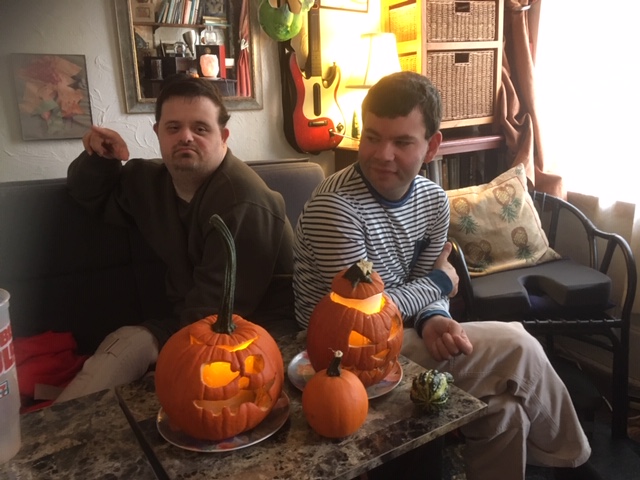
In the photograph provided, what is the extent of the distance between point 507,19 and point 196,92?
6.23ft

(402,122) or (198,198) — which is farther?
(198,198)

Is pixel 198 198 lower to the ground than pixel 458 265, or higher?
higher

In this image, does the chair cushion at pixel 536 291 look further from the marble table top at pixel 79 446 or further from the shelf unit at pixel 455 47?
the marble table top at pixel 79 446

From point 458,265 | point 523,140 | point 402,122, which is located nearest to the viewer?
point 402,122

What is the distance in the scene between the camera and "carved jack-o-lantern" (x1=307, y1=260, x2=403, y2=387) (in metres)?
0.95

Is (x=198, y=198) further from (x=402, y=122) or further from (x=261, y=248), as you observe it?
(x=402, y=122)

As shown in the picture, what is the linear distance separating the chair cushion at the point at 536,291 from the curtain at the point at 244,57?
126 centimetres

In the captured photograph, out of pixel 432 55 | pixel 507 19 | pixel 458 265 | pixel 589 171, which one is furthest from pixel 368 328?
pixel 507 19

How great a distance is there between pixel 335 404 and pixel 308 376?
0.22m

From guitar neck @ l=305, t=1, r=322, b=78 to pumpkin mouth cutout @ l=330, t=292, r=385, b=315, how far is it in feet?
5.66

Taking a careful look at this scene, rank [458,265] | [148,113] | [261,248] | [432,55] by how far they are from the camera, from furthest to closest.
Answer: [432,55] → [148,113] → [458,265] → [261,248]

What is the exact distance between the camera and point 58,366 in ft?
4.96

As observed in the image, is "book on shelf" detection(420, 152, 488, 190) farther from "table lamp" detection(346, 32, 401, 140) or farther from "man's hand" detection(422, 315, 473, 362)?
"man's hand" detection(422, 315, 473, 362)

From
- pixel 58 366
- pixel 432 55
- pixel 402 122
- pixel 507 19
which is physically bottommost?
pixel 58 366
